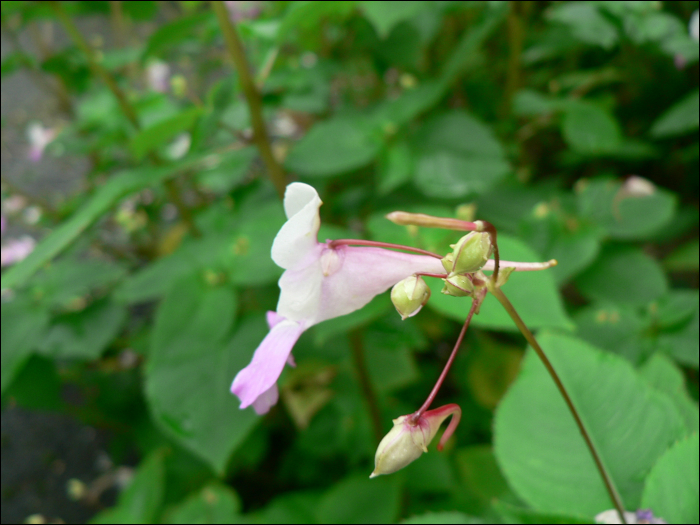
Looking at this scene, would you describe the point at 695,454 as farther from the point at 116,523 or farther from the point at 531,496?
the point at 116,523

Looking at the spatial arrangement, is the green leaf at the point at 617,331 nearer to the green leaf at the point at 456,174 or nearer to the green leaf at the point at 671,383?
the green leaf at the point at 671,383

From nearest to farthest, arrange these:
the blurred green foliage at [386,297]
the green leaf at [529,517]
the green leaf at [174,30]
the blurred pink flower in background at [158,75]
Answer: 1. the green leaf at [529,517]
2. the blurred green foliage at [386,297]
3. the green leaf at [174,30]
4. the blurred pink flower in background at [158,75]

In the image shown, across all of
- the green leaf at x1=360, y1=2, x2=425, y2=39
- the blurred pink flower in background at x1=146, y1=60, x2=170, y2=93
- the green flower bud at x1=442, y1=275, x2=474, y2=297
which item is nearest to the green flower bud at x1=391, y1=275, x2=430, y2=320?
the green flower bud at x1=442, y1=275, x2=474, y2=297

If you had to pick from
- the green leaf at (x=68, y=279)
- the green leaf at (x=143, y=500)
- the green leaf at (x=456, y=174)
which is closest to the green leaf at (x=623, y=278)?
the green leaf at (x=456, y=174)

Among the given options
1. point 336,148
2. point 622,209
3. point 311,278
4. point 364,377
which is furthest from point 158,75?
point 311,278

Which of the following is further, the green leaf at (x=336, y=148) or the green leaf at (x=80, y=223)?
the green leaf at (x=336, y=148)

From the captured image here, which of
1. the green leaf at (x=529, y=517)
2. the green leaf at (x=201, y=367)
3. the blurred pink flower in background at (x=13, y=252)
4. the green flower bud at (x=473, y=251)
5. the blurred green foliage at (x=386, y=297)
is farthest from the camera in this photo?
the blurred pink flower in background at (x=13, y=252)

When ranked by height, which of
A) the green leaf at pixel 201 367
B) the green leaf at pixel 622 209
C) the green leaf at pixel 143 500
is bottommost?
the green leaf at pixel 143 500

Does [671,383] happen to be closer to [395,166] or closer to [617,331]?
[617,331]
